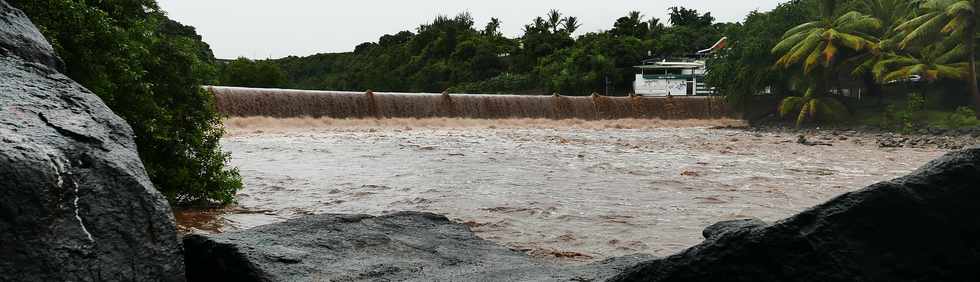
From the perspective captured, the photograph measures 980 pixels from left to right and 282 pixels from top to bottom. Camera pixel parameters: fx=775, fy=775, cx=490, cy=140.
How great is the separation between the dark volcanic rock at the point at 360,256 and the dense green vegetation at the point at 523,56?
48889mm

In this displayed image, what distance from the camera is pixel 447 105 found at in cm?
3194

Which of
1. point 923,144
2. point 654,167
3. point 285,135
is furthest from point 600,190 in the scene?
point 923,144

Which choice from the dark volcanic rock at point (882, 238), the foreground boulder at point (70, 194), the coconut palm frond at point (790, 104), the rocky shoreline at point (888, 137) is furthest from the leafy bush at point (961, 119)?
the foreground boulder at point (70, 194)

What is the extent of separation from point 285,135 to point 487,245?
1830cm

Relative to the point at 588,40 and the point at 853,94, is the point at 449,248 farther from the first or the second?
the point at 588,40

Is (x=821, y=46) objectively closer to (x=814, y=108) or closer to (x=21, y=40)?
(x=814, y=108)

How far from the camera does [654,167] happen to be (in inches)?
516

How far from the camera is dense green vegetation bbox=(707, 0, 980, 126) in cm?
2969

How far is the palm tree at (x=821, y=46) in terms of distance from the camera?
32531mm

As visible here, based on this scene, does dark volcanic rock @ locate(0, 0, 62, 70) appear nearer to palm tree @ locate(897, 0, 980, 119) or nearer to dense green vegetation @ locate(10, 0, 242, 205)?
dense green vegetation @ locate(10, 0, 242, 205)

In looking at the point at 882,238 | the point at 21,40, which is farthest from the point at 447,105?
the point at 882,238

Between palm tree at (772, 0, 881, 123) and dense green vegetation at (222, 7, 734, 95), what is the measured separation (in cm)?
1538

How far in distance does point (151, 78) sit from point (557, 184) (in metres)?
5.46

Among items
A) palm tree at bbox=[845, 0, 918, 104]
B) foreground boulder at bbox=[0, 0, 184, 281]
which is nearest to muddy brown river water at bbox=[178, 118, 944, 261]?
foreground boulder at bbox=[0, 0, 184, 281]
